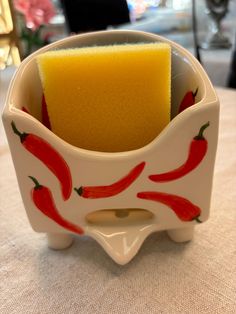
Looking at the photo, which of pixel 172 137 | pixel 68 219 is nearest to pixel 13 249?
pixel 68 219

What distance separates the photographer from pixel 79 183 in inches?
10.6

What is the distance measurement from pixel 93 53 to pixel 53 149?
0.28 feet

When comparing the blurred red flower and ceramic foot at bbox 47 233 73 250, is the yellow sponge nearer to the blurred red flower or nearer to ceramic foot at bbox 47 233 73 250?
ceramic foot at bbox 47 233 73 250

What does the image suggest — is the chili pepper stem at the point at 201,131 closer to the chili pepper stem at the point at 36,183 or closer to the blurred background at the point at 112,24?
the chili pepper stem at the point at 36,183

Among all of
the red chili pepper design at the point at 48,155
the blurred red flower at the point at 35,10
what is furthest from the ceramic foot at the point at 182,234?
the blurred red flower at the point at 35,10

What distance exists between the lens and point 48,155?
0.26 meters

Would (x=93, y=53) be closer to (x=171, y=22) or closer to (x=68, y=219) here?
(x=68, y=219)

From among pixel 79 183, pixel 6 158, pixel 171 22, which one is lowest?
pixel 171 22

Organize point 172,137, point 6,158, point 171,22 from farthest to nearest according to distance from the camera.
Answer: point 171,22 < point 6,158 < point 172,137

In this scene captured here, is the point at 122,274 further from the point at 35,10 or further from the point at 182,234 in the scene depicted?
the point at 35,10

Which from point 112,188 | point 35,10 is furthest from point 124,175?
point 35,10

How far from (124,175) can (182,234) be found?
0.30 feet

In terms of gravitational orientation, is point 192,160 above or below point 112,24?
above

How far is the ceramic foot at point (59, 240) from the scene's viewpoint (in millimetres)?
309
